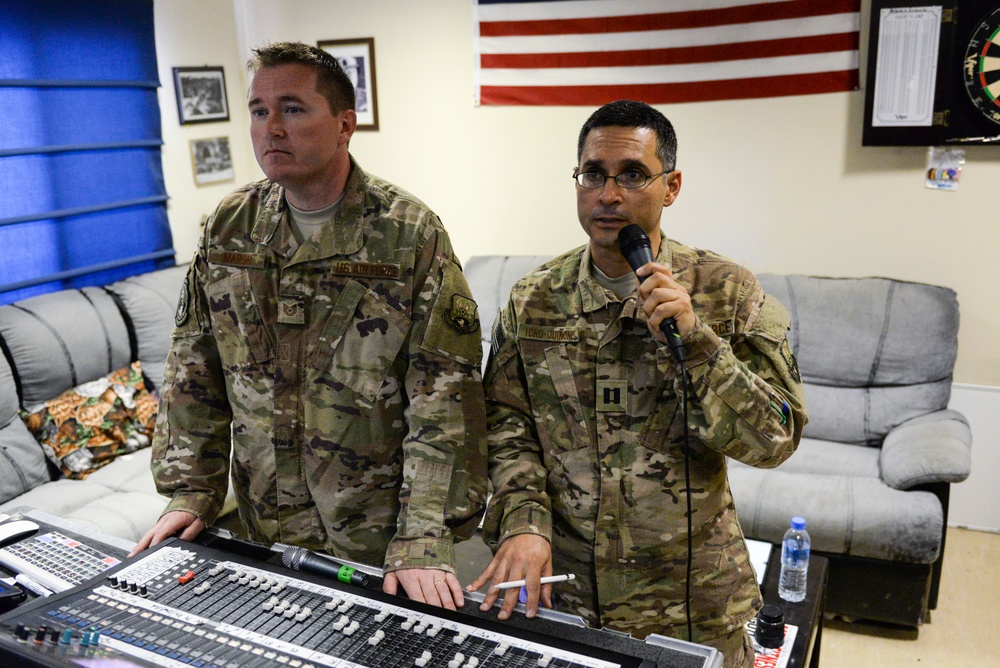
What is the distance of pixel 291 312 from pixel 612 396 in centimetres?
63

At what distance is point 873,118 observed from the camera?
11.6ft

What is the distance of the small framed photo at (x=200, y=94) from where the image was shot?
13.9 ft

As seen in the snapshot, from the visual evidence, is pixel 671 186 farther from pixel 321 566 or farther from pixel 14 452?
pixel 14 452

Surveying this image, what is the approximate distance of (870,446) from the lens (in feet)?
11.6

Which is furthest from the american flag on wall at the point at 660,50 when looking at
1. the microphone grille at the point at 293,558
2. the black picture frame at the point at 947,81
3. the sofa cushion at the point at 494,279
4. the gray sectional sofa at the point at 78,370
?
the microphone grille at the point at 293,558

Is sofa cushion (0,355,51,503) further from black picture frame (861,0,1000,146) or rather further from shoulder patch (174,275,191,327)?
black picture frame (861,0,1000,146)

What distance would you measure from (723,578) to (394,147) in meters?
3.56

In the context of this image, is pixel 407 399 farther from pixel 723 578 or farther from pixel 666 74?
pixel 666 74

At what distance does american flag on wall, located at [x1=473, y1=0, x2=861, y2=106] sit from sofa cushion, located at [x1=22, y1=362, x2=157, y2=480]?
2.26 m

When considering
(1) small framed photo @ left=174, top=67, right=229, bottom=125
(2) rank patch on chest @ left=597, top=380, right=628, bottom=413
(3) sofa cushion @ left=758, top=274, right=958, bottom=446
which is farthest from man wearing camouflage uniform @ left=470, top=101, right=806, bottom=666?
Answer: (1) small framed photo @ left=174, top=67, right=229, bottom=125

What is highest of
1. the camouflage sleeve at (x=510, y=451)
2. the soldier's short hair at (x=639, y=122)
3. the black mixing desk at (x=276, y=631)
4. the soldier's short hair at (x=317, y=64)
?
the soldier's short hair at (x=317, y=64)

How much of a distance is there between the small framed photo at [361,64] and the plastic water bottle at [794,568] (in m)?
3.19

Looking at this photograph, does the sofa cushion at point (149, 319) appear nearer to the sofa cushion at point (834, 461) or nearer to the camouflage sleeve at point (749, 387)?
the sofa cushion at point (834, 461)

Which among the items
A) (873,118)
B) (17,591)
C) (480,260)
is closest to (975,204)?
(873,118)
